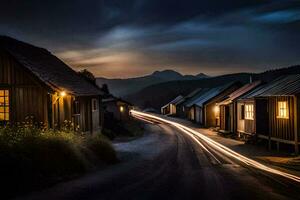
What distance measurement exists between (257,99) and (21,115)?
19080 mm

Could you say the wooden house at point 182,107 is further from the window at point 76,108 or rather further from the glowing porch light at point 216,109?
the window at point 76,108

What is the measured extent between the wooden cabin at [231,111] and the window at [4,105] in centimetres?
2381

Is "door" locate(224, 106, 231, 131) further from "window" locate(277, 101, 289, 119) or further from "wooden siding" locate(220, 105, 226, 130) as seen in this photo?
"window" locate(277, 101, 289, 119)

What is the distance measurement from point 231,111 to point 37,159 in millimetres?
30383

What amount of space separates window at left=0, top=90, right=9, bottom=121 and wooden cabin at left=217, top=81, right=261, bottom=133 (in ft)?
78.1

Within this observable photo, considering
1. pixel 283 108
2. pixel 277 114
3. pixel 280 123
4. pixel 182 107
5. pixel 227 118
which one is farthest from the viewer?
pixel 182 107

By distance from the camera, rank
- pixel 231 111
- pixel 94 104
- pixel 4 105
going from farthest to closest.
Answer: pixel 231 111, pixel 94 104, pixel 4 105

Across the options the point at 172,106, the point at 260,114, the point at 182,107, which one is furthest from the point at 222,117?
the point at 172,106

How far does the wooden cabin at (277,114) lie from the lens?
2488 centimetres

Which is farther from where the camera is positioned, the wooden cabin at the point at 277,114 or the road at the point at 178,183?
the wooden cabin at the point at 277,114

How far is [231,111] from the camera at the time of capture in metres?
41.6

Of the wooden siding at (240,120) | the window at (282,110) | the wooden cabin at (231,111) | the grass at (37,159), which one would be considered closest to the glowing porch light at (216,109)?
the wooden cabin at (231,111)

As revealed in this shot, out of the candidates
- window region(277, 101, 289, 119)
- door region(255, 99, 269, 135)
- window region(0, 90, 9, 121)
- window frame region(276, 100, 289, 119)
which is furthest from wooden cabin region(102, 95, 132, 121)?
window region(0, 90, 9, 121)

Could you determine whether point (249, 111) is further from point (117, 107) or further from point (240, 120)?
point (117, 107)
